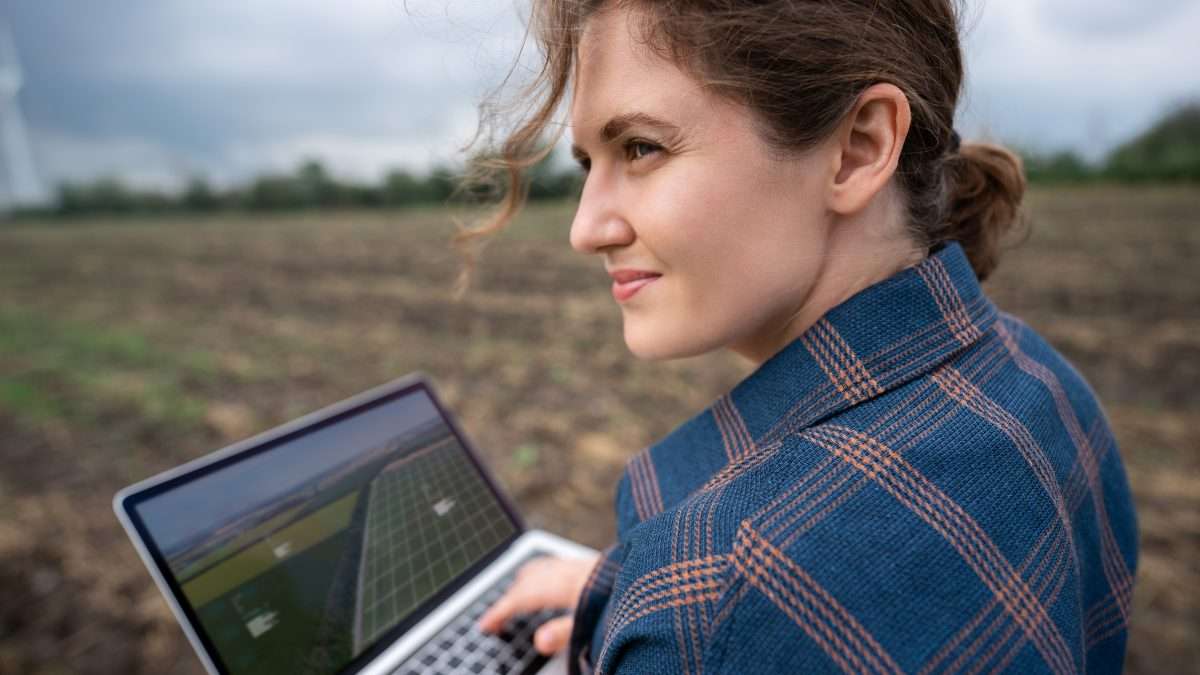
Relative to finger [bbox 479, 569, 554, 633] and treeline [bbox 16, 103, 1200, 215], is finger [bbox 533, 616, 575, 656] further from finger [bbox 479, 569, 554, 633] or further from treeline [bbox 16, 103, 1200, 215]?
treeline [bbox 16, 103, 1200, 215]

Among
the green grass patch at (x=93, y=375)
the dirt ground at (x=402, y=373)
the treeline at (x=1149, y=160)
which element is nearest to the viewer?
the dirt ground at (x=402, y=373)

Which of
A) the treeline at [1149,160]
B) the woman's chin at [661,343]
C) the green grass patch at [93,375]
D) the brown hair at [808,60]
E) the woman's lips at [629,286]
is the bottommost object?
the treeline at [1149,160]

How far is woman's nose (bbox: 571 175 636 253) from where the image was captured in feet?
3.00

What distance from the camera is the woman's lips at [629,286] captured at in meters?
0.92

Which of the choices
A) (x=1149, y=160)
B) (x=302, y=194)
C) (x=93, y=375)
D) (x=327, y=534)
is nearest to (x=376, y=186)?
(x=302, y=194)

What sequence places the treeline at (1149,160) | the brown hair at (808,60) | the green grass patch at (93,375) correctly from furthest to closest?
1. the treeline at (1149,160)
2. the green grass patch at (93,375)
3. the brown hair at (808,60)

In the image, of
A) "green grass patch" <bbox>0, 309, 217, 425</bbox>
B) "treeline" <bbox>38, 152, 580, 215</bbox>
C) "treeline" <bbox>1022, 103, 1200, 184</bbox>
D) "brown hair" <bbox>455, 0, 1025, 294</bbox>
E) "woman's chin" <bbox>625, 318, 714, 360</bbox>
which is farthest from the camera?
"treeline" <bbox>38, 152, 580, 215</bbox>

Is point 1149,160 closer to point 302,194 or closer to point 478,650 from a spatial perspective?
point 478,650

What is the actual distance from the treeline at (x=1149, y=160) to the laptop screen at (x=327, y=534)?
20337mm

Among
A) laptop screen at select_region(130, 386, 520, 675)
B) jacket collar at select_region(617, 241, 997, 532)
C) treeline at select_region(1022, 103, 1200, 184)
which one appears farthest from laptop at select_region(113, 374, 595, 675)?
treeline at select_region(1022, 103, 1200, 184)

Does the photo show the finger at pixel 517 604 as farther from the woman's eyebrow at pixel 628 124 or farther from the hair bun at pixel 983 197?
the hair bun at pixel 983 197

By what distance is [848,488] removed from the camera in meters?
0.66

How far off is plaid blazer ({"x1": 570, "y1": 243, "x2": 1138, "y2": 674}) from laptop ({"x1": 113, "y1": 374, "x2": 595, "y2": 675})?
0.34m

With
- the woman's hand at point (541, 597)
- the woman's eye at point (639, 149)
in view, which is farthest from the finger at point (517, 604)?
the woman's eye at point (639, 149)
